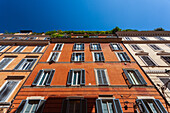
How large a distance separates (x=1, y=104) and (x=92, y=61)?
8.45 m

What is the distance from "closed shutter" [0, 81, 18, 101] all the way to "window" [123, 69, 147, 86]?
Result: 1016cm

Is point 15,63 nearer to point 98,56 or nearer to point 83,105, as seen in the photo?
point 83,105

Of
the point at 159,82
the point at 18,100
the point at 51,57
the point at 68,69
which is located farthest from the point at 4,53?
the point at 159,82

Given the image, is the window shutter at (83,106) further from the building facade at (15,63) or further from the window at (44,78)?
the building facade at (15,63)

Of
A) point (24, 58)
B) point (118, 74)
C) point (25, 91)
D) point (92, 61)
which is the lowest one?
point (25, 91)

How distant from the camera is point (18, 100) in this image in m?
6.21

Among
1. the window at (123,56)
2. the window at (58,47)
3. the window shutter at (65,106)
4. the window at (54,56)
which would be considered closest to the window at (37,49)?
the window at (58,47)

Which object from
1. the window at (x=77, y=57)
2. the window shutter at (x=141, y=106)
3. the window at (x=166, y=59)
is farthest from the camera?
the window at (x=77, y=57)

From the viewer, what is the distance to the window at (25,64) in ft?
29.8

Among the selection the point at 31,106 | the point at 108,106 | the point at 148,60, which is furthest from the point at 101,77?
the point at 148,60

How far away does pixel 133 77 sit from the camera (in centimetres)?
808

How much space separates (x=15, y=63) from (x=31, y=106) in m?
6.46

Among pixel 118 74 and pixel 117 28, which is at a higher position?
pixel 117 28

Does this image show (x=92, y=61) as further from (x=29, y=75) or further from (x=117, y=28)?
(x=117, y=28)
